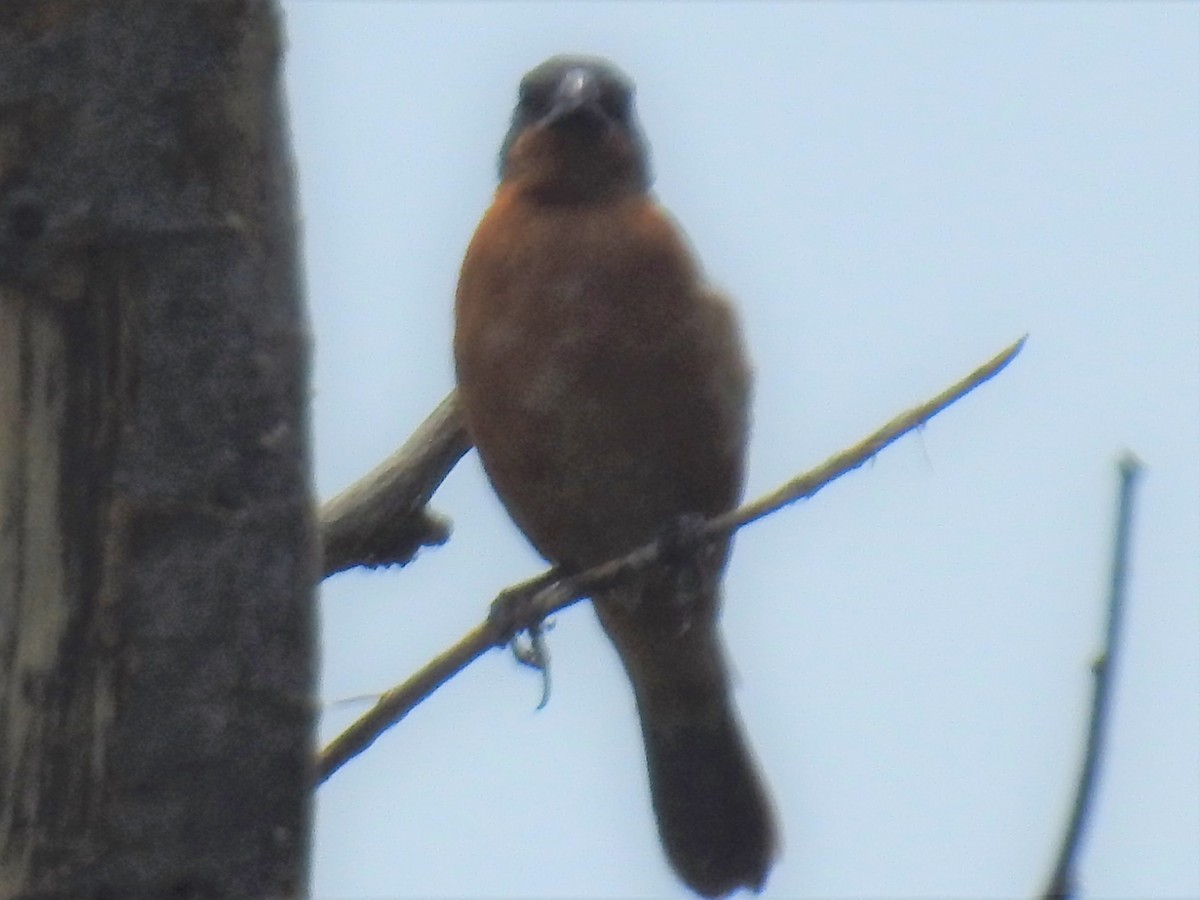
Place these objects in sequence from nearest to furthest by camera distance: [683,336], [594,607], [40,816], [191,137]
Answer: [40,816] < [191,137] < [683,336] < [594,607]

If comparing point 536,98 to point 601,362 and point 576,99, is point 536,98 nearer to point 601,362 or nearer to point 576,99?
point 576,99

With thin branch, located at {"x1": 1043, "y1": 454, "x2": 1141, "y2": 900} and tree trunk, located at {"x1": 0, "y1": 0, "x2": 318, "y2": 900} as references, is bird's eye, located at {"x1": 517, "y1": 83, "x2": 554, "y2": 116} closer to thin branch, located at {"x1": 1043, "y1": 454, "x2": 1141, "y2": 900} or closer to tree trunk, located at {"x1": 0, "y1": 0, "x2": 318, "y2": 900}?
tree trunk, located at {"x1": 0, "y1": 0, "x2": 318, "y2": 900}

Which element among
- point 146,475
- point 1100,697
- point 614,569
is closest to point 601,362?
point 614,569

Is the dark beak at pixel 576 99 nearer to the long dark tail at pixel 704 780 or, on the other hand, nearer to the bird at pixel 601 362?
the bird at pixel 601 362

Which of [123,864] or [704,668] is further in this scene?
[704,668]

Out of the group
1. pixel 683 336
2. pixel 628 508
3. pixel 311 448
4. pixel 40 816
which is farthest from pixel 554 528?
pixel 40 816

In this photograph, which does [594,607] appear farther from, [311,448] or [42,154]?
[42,154]
